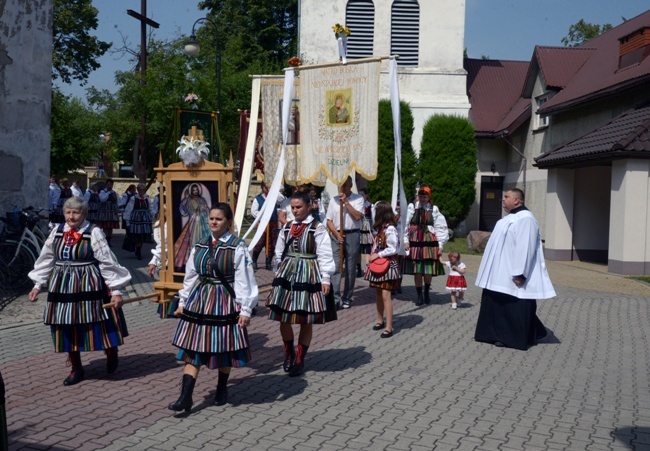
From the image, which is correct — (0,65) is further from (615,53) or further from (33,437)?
(615,53)

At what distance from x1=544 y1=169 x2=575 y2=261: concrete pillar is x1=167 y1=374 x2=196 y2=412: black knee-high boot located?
655 inches

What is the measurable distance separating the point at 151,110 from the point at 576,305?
62.6 ft

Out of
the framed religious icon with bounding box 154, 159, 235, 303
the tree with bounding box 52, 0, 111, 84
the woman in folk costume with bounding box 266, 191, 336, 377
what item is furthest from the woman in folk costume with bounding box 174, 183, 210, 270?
the tree with bounding box 52, 0, 111, 84

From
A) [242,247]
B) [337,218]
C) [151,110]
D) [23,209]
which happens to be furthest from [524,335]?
[151,110]

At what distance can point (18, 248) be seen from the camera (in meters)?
11.4

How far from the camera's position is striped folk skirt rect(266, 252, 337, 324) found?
23.3 feet

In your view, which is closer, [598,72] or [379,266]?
[379,266]

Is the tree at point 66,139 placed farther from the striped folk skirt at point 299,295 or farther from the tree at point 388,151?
the striped folk skirt at point 299,295

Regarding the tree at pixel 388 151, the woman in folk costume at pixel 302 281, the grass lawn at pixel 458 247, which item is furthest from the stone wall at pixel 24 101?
the tree at pixel 388 151

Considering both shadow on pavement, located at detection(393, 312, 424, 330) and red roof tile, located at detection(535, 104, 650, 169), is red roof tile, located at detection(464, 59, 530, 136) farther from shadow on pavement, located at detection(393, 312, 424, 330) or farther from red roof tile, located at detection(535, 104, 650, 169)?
shadow on pavement, located at detection(393, 312, 424, 330)

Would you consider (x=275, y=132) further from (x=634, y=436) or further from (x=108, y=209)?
(x=108, y=209)

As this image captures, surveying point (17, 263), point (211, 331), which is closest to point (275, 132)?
point (17, 263)

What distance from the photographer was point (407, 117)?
2597cm

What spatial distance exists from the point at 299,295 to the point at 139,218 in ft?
36.8
